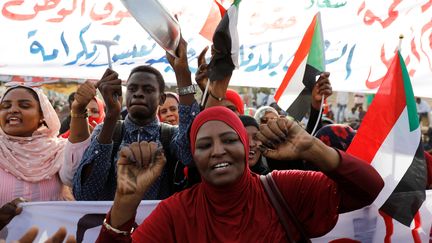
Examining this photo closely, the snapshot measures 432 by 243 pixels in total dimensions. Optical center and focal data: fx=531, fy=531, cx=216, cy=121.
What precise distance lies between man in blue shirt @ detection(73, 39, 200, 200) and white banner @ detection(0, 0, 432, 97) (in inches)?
39.1

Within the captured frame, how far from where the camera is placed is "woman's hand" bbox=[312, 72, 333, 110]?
3324 millimetres

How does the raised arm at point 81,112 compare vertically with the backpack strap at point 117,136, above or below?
above

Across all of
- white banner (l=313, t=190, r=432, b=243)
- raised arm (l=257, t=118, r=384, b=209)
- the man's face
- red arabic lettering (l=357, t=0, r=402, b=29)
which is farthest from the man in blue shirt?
red arabic lettering (l=357, t=0, r=402, b=29)

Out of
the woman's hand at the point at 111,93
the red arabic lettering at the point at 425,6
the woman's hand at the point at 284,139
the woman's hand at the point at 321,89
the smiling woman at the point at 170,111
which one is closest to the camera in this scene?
the woman's hand at the point at 284,139

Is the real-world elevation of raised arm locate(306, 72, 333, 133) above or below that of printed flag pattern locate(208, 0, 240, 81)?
below

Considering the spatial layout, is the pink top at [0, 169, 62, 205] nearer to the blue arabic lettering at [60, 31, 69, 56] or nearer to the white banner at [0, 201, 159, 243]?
the white banner at [0, 201, 159, 243]

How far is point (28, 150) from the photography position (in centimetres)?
293

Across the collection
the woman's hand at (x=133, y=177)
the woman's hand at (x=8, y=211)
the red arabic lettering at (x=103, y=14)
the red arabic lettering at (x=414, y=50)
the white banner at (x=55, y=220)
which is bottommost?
the white banner at (x=55, y=220)

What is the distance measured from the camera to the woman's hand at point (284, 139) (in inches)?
75.2

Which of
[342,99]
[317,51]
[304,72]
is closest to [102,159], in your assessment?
[304,72]

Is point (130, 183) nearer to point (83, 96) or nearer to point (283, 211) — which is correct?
point (283, 211)

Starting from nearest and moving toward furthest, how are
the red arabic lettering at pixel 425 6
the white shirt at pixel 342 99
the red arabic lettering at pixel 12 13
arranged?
the red arabic lettering at pixel 12 13
the red arabic lettering at pixel 425 6
the white shirt at pixel 342 99

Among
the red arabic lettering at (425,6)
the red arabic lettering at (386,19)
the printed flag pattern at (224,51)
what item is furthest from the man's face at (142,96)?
the red arabic lettering at (425,6)

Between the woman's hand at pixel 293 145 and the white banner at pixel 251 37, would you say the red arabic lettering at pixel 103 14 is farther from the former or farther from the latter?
the woman's hand at pixel 293 145
